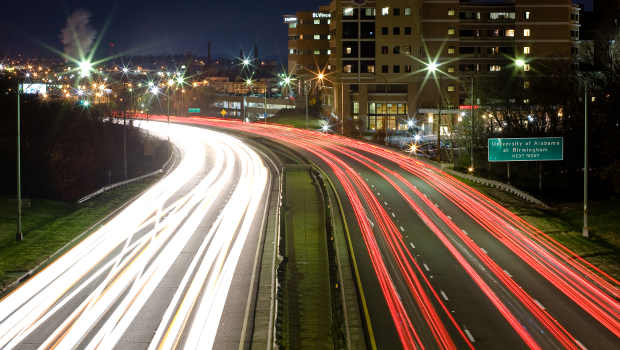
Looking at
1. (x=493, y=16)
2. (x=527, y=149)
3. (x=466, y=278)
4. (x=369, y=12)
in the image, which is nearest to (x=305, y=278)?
(x=466, y=278)

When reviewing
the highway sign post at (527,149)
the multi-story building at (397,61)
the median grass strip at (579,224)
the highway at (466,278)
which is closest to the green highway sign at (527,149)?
the highway sign post at (527,149)

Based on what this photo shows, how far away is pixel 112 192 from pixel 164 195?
17.4 feet

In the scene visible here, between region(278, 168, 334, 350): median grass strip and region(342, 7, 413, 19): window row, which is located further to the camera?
region(342, 7, 413, 19): window row

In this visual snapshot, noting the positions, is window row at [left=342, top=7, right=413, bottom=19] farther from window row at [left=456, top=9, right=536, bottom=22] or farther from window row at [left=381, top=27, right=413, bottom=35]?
window row at [left=456, top=9, right=536, bottom=22]

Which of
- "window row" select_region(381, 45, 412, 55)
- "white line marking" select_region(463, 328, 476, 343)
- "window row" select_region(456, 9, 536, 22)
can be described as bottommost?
"white line marking" select_region(463, 328, 476, 343)

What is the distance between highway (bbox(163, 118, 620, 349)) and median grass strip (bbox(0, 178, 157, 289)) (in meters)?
14.7

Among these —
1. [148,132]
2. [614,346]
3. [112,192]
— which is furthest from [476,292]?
[148,132]

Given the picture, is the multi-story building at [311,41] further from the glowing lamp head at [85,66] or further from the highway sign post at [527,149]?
the highway sign post at [527,149]

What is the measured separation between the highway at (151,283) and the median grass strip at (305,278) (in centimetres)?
159

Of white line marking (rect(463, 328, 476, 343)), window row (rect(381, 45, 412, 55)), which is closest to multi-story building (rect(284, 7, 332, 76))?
window row (rect(381, 45, 412, 55))

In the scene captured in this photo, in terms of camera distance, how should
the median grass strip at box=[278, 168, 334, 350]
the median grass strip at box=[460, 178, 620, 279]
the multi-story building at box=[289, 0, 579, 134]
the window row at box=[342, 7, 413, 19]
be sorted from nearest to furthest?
the median grass strip at box=[278, 168, 334, 350]
the median grass strip at box=[460, 178, 620, 279]
the window row at box=[342, 7, 413, 19]
the multi-story building at box=[289, 0, 579, 134]

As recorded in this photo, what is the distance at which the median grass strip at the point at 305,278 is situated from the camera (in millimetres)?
19438

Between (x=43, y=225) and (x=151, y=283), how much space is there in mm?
16055

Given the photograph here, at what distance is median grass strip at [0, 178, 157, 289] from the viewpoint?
27828 millimetres
